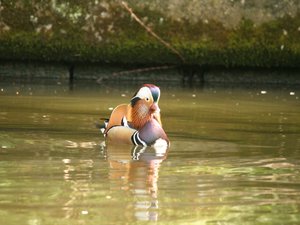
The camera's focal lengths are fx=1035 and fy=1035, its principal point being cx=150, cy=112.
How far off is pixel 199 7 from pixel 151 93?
8657mm

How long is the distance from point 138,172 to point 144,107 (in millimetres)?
1626

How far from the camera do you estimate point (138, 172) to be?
269 inches

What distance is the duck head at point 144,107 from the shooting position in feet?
27.5

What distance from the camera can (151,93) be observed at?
8.48 m

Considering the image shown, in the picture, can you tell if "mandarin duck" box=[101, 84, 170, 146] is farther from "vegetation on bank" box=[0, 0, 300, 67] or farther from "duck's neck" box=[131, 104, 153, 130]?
"vegetation on bank" box=[0, 0, 300, 67]

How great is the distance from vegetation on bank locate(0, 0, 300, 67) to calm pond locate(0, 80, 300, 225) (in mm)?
3908

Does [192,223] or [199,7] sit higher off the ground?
[199,7]

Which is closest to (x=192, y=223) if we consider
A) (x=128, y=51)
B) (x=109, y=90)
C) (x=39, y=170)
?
(x=39, y=170)

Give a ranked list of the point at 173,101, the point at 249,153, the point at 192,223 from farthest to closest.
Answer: the point at 173,101
the point at 249,153
the point at 192,223

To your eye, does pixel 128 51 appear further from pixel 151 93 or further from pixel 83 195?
pixel 83 195

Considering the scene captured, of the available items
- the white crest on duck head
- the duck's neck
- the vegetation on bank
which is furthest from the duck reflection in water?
the vegetation on bank

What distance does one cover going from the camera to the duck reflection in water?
216 inches

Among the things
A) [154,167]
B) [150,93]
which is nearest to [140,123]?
[150,93]

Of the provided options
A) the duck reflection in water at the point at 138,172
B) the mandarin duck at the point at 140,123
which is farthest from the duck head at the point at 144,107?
the duck reflection in water at the point at 138,172
